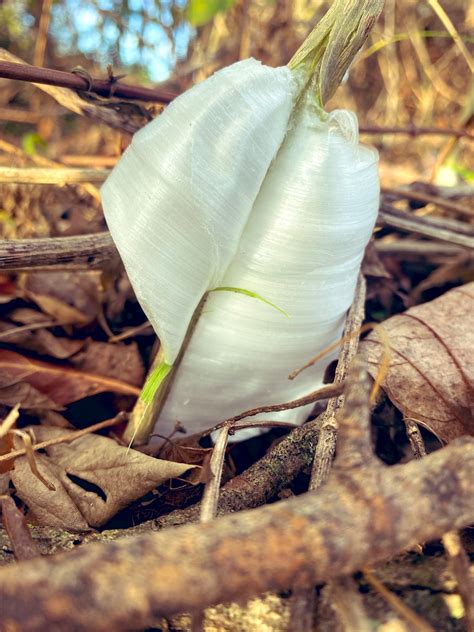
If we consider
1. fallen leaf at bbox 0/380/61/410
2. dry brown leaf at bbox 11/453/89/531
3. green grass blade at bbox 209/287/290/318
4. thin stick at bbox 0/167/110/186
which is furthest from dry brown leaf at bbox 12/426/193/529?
thin stick at bbox 0/167/110/186

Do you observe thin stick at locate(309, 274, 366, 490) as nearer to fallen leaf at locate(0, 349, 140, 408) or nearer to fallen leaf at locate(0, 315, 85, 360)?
fallen leaf at locate(0, 349, 140, 408)

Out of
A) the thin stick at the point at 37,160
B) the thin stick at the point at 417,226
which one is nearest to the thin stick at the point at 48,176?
the thin stick at the point at 37,160

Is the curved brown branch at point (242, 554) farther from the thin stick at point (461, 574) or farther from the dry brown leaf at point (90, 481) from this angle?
the dry brown leaf at point (90, 481)

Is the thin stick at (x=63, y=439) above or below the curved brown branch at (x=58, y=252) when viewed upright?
below

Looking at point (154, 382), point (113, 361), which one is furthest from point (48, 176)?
point (154, 382)

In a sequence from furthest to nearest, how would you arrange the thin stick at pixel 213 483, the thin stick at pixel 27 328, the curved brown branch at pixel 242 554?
the thin stick at pixel 27 328
the thin stick at pixel 213 483
the curved brown branch at pixel 242 554

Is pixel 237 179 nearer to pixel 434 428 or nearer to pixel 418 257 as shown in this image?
pixel 434 428
